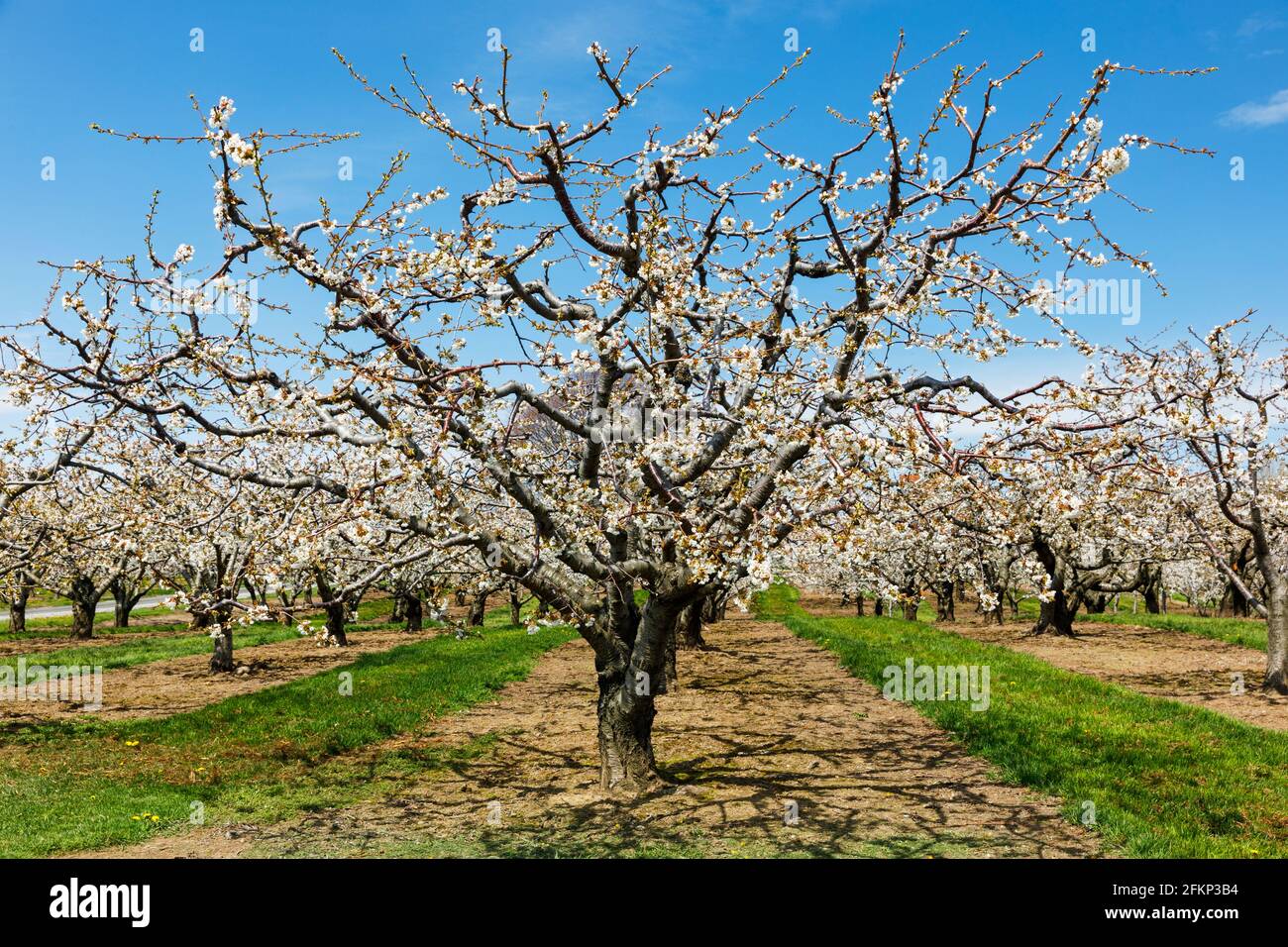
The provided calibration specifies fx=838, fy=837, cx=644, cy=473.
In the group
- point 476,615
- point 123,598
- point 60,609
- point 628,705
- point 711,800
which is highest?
point 628,705

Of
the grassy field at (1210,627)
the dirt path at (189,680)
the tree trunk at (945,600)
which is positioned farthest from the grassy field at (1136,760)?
the tree trunk at (945,600)

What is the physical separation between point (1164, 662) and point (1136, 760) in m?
11.9

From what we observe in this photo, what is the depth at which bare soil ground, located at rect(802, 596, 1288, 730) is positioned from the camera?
14.4m

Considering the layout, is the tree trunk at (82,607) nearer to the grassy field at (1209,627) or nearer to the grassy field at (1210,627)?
the grassy field at (1209,627)

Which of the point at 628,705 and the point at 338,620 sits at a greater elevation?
the point at 628,705

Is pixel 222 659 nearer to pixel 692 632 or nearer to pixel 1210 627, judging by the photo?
pixel 692 632

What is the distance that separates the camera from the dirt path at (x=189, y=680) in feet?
48.0

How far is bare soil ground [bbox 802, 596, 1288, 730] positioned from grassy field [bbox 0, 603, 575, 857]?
502 inches

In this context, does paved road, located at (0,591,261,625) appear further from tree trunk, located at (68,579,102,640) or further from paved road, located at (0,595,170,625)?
tree trunk, located at (68,579,102,640)

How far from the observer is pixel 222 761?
11.2 metres

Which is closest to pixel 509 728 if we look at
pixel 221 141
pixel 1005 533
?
pixel 1005 533

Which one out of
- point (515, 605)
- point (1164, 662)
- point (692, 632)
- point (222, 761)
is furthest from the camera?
point (515, 605)

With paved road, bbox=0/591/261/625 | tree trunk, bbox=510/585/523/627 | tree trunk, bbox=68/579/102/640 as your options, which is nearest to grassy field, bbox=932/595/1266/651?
tree trunk, bbox=510/585/523/627

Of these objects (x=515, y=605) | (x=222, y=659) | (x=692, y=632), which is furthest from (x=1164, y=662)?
(x=222, y=659)
